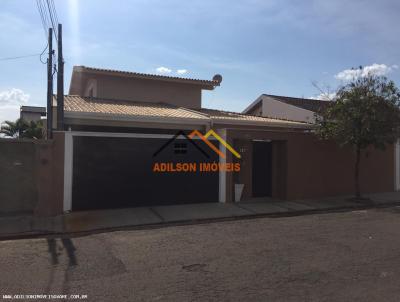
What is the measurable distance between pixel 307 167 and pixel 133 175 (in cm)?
617

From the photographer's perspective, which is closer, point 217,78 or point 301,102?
point 217,78

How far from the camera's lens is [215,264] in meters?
5.93

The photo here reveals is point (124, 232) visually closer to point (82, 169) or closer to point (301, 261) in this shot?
point (82, 169)

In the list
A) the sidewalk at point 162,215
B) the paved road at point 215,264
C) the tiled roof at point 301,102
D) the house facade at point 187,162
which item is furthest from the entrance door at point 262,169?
the tiled roof at point 301,102

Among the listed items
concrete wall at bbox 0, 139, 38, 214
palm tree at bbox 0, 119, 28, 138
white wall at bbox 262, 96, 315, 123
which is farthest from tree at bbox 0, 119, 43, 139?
concrete wall at bbox 0, 139, 38, 214

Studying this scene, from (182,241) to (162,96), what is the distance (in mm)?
12019

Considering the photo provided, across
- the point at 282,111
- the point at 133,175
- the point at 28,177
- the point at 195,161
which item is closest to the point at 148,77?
the point at 195,161

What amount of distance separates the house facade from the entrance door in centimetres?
4

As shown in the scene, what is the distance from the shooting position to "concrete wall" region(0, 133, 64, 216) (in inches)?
382

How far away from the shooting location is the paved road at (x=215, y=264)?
4.75 m

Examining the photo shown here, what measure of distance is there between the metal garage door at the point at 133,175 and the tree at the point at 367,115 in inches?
172

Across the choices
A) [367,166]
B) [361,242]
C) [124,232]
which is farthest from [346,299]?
[367,166]

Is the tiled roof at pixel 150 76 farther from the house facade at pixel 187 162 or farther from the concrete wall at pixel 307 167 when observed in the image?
Answer: the concrete wall at pixel 307 167

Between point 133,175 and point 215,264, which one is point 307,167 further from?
point 215,264
